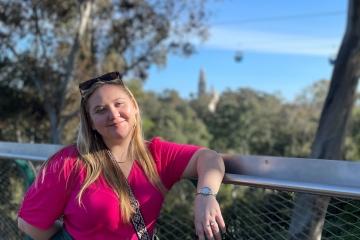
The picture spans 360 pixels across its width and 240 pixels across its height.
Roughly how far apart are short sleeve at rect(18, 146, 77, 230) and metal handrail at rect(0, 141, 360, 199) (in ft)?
1.92

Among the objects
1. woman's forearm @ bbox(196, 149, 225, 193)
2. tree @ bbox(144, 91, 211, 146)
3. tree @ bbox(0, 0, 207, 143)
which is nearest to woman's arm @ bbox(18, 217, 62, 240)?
woman's forearm @ bbox(196, 149, 225, 193)

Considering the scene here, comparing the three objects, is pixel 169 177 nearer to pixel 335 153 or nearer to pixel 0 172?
pixel 0 172

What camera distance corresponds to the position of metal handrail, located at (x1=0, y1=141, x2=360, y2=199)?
1657mm

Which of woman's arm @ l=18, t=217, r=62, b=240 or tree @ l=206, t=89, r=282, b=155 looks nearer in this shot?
woman's arm @ l=18, t=217, r=62, b=240

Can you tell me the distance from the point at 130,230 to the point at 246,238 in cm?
61

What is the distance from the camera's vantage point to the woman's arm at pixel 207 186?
176 cm

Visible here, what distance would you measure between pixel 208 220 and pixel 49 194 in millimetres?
583

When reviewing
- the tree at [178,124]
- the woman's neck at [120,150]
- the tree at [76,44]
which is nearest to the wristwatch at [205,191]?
the woman's neck at [120,150]

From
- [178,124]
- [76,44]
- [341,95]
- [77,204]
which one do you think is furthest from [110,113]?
[178,124]

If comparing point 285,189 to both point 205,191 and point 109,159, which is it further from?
point 109,159

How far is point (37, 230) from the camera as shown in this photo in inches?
79.2

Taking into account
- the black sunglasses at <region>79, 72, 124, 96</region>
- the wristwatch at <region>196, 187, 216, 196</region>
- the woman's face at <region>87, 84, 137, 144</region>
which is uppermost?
the black sunglasses at <region>79, 72, 124, 96</region>

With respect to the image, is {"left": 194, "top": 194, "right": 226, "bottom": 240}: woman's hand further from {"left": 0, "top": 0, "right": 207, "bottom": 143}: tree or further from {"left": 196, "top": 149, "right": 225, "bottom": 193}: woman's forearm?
{"left": 0, "top": 0, "right": 207, "bottom": 143}: tree

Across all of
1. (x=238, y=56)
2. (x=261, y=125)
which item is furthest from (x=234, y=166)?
(x=261, y=125)
